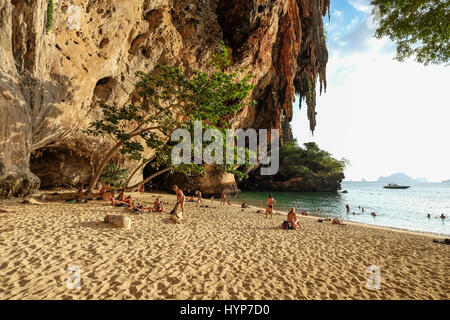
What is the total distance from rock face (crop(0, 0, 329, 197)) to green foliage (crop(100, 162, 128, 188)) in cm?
148

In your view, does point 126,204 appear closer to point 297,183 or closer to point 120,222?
point 120,222

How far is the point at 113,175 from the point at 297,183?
122ft

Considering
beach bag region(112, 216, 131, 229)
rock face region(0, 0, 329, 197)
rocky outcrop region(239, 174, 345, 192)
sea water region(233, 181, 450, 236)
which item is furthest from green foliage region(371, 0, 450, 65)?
rocky outcrop region(239, 174, 345, 192)

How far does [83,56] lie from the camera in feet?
29.9

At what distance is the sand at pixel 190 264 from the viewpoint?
3.05 metres

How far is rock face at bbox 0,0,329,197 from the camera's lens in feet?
21.9

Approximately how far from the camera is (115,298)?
108 inches

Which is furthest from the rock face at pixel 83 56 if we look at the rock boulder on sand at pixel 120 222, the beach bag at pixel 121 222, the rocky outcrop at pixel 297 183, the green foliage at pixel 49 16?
the rocky outcrop at pixel 297 183

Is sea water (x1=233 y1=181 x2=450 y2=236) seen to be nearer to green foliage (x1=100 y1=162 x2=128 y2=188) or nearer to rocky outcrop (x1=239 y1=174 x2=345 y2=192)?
rocky outcrop (x1=239 y1=174 x2=345 y2=192)

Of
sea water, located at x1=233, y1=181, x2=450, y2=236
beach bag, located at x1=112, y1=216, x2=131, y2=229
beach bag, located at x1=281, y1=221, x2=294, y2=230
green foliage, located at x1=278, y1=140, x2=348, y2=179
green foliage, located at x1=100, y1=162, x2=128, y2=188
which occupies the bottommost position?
sea water, located at x1=233, y1=181, x2=450, y2=236

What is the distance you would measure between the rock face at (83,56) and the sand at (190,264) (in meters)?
3.76

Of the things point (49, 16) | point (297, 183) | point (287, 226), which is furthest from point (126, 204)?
point (297, 183)
